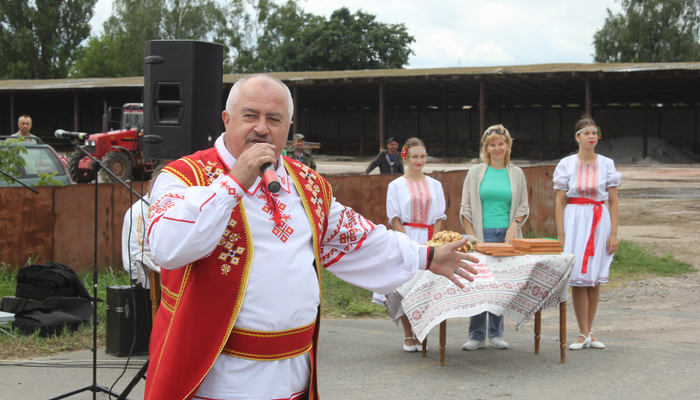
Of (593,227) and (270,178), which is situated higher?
(270,178)

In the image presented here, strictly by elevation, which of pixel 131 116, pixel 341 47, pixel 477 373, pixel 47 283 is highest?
pixel 341 47

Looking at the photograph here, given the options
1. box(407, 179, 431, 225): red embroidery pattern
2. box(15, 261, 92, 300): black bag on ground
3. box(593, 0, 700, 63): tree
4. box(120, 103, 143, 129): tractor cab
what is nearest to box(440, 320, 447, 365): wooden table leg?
box(407, 179, 431, 225): red embroidery pattern

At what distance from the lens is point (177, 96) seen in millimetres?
4699

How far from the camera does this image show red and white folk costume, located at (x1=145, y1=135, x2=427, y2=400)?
1.86 m

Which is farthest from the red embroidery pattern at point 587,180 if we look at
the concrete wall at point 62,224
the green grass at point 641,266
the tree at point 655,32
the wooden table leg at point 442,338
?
the tree at point 655,32

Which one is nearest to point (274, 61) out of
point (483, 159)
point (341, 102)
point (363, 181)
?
point (341, 102)

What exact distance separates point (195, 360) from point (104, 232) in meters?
6.24

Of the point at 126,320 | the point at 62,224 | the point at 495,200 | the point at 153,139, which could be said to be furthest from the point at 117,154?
the point at 495,200

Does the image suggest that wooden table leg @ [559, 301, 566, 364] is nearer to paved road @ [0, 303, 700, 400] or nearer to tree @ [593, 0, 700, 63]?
paved road @ [0, 303, 700, 400]

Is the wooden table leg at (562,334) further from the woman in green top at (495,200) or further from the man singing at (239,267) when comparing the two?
the man singing at (239,267)

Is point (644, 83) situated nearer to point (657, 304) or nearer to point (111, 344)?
point (657, 304)

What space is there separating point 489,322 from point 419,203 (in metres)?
1.24

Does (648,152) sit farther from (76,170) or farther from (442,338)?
(442,338)

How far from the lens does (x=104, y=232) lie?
773cm
